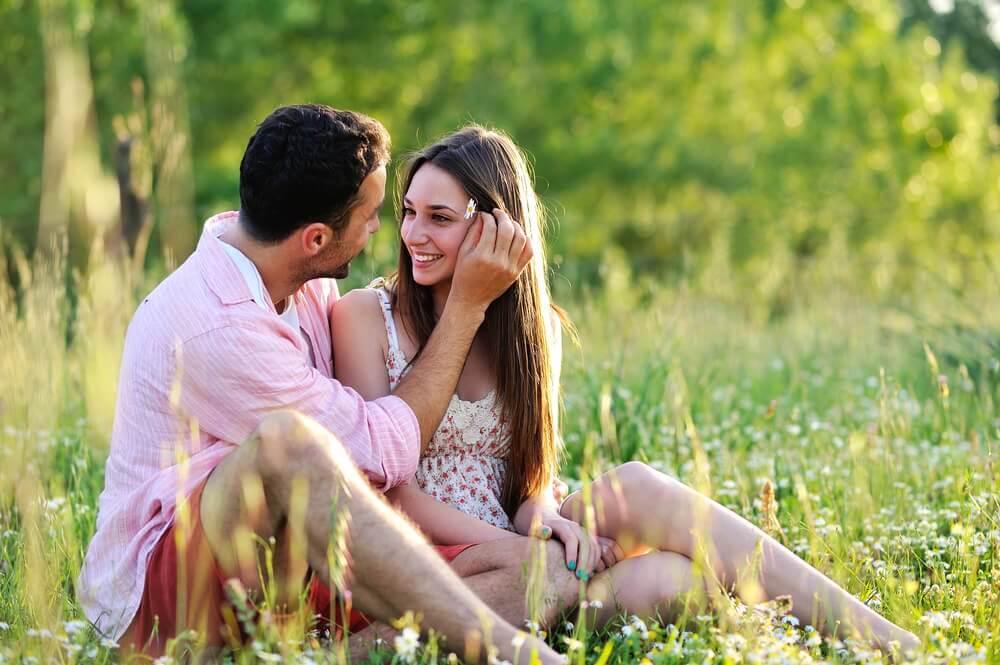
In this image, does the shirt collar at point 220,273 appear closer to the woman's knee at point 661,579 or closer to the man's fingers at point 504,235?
the man's fingers at point 504,235

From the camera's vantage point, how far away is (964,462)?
430cm

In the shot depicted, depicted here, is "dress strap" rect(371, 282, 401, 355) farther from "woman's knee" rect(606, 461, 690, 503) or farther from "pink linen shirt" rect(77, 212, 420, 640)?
"woman's knee" rect(606, 461, 690, 503)

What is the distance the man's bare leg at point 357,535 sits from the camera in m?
2.47

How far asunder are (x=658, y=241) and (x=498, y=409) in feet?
49.0

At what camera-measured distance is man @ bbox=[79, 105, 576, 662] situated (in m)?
2.49

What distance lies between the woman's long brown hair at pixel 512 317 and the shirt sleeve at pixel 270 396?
0.47 metres

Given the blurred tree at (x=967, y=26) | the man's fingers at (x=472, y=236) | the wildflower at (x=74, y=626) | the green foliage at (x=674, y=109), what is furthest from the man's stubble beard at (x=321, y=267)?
the blurred tree at (x=967, y=26)

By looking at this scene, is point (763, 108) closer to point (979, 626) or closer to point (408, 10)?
point (408, 10)

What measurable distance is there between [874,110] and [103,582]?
15914 millimetres

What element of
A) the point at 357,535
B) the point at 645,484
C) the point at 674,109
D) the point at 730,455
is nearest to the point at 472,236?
the point at 645,484

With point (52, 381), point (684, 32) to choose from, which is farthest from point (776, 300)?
point (52, 381)

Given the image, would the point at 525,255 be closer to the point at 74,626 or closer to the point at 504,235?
the point at 504,235

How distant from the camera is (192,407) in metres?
2.82

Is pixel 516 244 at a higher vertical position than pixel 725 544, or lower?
higher
